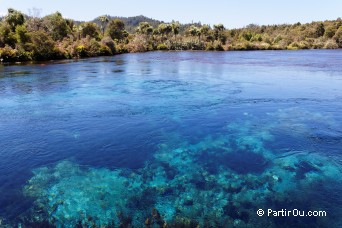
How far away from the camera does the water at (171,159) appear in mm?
10484

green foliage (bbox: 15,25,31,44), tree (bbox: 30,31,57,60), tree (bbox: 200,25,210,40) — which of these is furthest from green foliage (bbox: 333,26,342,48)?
green foliage (bbox: 15,25,31,44)

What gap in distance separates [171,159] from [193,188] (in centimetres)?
309

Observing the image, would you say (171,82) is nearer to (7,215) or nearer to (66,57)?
(7,215)

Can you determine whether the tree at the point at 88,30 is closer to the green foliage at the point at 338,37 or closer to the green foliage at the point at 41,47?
the green foliage at the point at 41,47

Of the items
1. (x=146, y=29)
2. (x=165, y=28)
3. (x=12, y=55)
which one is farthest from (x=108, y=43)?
(x=165, y=28)

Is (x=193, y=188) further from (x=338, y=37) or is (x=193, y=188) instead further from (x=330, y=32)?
(x=330, y=32)

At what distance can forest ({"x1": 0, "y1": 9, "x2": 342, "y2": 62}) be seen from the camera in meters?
70.3

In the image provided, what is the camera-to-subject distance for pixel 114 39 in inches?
4599

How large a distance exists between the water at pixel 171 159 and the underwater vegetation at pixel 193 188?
5cm

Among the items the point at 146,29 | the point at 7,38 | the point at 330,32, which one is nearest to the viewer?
the point at 7,38

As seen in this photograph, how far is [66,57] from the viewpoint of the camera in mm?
76000

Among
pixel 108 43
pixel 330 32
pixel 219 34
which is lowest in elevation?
pixel 108 43

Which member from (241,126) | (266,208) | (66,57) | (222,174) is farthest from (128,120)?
(66,57)

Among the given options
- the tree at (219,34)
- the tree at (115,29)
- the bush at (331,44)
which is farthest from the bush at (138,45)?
the bush at (331,44)
